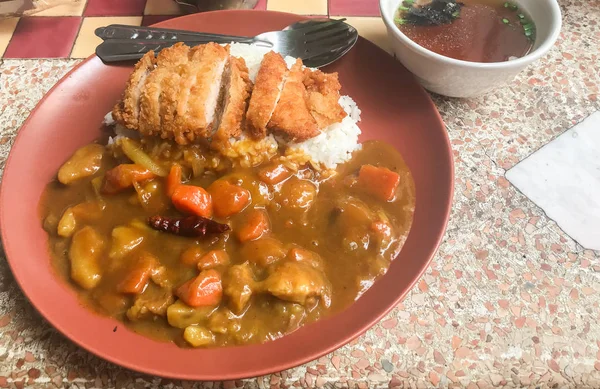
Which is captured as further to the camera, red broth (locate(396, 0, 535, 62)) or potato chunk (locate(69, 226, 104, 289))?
red broth (locate(396, 0, 535, 62))

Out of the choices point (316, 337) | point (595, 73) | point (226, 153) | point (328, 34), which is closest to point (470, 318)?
point (316, 337)

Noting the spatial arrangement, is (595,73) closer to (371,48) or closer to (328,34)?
(371,48)

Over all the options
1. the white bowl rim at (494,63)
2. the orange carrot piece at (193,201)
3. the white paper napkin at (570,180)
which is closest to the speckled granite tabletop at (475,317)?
the white paper napkin at (570,180)

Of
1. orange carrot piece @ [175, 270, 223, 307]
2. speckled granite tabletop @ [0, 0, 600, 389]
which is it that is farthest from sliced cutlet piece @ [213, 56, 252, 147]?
speckled granite tabletop @ [0, 0, 600, 389]

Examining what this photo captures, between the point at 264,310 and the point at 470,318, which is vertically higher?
the point at 264,310

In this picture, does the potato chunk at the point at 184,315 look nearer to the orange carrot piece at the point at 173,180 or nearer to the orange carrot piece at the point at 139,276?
the orange carrot piece at the point at 139,276

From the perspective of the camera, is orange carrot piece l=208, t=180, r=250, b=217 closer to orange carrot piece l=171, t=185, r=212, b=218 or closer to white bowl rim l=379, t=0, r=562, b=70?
orange carrot piece l=171, t=185, r=212, b=218

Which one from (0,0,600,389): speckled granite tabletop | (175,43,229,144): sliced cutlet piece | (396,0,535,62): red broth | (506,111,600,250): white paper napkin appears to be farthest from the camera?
(396,0,535,62): red broth

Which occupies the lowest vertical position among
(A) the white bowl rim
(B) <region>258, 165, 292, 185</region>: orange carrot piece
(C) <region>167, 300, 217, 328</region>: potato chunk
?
(C) <region>167, 300, 217, 328</region>: potato chunk
